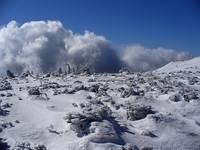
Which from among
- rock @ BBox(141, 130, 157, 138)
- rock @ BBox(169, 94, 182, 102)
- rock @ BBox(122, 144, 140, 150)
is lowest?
rock @ BBox(122, 144, 140, 150)

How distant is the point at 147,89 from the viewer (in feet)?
130

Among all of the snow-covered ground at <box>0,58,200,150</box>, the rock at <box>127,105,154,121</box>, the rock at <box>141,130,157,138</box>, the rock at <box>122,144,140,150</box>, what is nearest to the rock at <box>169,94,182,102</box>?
the snow-covered ground at <box>0,58,200,150</box>

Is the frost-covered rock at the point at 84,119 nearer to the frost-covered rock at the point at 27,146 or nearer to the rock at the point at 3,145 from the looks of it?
the frost-covered rock at the point at 27,146

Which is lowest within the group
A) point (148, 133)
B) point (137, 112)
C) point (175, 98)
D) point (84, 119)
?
point (148, 133)

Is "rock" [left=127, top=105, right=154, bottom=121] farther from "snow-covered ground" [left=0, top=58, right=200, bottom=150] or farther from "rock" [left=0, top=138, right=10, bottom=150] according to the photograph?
"rock" [left=0, top=138, right=10, bottom=150]

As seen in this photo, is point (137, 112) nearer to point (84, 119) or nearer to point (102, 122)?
point (102, 122)

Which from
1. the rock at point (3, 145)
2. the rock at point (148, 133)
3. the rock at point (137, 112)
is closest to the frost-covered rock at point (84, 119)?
the rock at point (137, 112)

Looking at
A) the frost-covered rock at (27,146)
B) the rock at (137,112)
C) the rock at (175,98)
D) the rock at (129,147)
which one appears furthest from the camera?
the rock at (175,98)

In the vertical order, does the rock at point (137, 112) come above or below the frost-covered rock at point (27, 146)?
above

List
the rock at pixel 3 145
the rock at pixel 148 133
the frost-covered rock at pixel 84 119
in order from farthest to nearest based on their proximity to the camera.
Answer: the rock at pixel 148 133, the frost-covered rock at pixel 84 119, the rock at pixel 3 145

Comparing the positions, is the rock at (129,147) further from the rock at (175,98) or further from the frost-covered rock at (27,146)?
the rock at (175,98)

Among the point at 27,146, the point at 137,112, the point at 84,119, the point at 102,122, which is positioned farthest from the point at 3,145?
the point at 137,112

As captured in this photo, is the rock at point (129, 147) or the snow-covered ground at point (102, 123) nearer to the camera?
the rock at point (129, 147)

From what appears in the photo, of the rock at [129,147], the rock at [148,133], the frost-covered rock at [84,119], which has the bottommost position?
the rock at [129,147]
